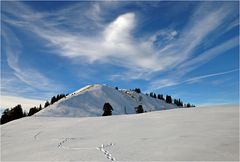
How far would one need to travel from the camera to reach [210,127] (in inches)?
355

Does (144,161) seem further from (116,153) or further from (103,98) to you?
(103,98)

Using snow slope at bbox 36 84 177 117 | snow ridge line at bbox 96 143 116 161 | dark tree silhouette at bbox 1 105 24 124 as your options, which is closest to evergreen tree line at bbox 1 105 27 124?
dark tree silhouette at bbox 1 105 24 124

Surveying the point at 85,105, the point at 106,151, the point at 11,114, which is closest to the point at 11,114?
the point at 11,114

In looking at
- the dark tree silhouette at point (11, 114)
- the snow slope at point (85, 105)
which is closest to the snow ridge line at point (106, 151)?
the dark tree silhouette at point (11, 114)

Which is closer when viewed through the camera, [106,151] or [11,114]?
[106,151]

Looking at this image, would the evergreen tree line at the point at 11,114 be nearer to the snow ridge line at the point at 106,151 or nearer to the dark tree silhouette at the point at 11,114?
the dark tree silhouette at the point at 11,114

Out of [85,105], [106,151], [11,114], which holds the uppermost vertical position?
[85,105]

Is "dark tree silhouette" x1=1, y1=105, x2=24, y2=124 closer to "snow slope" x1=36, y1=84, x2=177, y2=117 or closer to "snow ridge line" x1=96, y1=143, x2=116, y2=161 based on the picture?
"snow slope" x1=36, y1=84, x2=177, y2=117

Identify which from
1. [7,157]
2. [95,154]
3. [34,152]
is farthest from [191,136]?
[7,157]

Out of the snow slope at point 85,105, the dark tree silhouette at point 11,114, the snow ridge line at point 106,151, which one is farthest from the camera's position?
the snow slope at point 85,105

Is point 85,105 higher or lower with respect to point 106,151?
higher

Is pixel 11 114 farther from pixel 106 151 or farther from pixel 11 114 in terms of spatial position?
pixel 106 151

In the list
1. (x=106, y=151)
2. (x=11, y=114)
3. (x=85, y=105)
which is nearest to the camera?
(x=106, y=151)

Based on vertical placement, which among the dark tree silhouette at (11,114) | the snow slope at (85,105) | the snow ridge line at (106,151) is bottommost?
the snow ridge line at (106,151)
